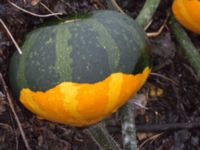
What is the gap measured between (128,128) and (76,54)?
34 centimetres

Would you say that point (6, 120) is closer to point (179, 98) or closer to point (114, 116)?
point (114, 116)

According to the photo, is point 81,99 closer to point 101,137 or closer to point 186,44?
point 101,137

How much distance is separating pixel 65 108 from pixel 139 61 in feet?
0.88

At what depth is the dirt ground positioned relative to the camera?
1582 mm

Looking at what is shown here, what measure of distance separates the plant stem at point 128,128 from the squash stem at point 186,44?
1.09ft

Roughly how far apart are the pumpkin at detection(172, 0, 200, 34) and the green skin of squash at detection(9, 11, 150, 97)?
0.27 m

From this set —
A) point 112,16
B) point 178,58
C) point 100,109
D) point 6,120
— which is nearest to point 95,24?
point 112,16

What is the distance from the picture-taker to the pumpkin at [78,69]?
136 cm

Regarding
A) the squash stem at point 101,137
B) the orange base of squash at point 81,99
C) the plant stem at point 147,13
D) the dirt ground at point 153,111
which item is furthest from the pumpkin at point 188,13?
the squash stem at point 101,137

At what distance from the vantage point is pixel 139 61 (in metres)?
1.47

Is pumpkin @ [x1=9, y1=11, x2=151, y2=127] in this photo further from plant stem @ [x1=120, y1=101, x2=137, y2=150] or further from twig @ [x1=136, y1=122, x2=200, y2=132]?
twig @ [x1=136, y1=122, x2=200, y2=132]

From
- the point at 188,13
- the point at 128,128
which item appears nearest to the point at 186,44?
the point at 188,13

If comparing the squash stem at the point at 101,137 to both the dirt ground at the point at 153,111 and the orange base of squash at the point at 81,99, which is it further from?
the dirt ground at the point at 153,111

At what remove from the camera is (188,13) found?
5.49 ft
